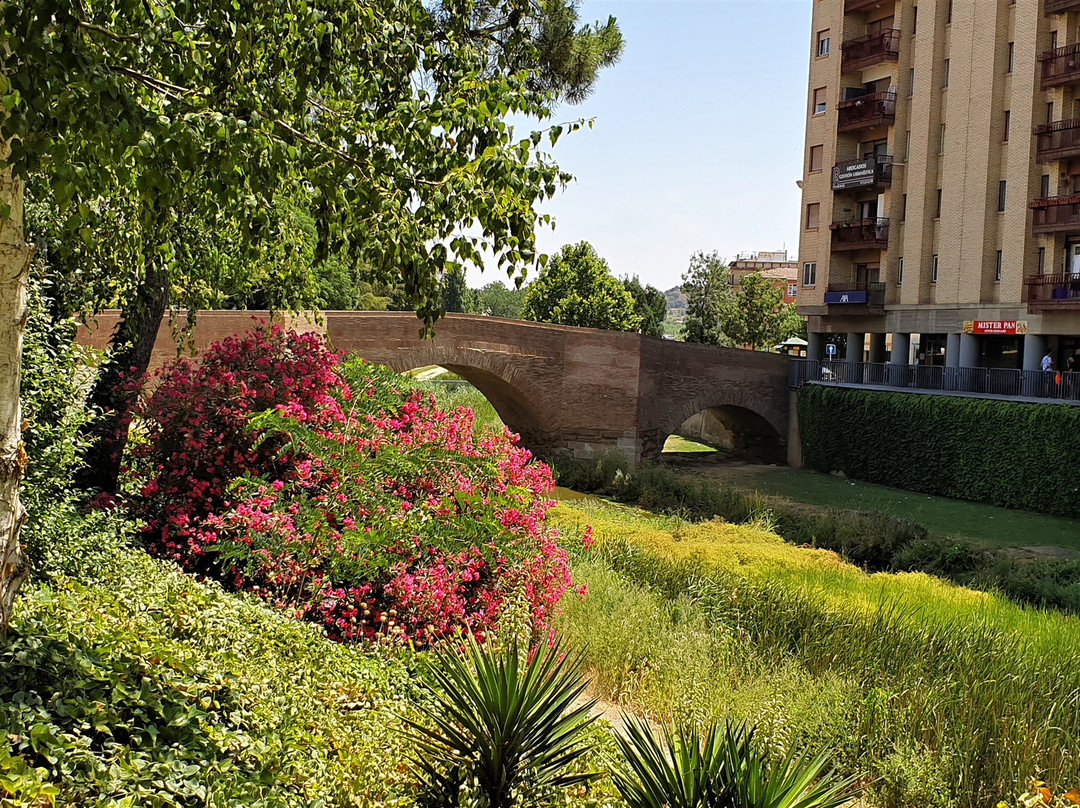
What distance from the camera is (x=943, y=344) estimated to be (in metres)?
32.1

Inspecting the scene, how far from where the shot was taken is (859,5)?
33031 millimetres

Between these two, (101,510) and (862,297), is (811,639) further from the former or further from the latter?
(862,297)

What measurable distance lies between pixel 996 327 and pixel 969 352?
52.8 inches

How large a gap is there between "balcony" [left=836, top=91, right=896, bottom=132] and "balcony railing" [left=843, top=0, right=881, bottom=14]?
2.91 meters

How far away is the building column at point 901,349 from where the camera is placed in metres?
32.7

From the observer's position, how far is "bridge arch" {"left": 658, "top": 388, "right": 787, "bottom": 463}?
29261 millimetres

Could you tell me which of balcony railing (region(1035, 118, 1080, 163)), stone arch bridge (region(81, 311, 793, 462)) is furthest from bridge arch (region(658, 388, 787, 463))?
balcony railing (region(1035, 118, 1080, 163))

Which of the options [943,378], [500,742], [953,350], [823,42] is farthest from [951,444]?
[500,742]

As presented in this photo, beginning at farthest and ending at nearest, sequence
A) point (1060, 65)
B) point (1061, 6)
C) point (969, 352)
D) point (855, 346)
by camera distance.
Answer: point (855, 346), point (969, 352), point (1060, 65), point (1061, 6)

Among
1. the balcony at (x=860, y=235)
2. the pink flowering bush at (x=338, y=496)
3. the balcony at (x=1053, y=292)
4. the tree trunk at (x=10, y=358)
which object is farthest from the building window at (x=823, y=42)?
the tree trunk at (x=10, y=358)

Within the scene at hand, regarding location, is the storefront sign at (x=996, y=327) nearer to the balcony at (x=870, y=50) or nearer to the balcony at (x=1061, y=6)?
the balcony at (x=1061, y=6)

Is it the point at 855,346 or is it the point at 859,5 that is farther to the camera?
the point at 855,346

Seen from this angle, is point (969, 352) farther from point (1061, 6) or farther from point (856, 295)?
point (1061, 6)

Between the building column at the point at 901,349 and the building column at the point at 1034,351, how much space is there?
492cm
